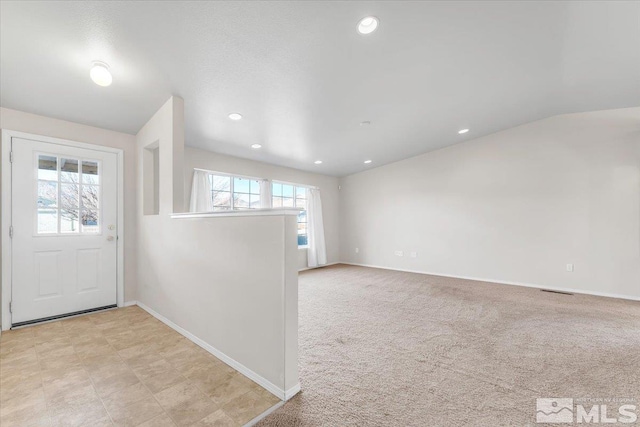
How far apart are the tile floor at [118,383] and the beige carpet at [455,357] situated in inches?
14.5

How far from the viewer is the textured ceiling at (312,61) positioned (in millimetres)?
1769

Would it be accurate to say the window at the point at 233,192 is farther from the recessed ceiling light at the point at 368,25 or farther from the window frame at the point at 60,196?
the recessed ceiling light at the point at 368,25

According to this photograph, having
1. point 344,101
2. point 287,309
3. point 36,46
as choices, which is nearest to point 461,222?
point 344,101

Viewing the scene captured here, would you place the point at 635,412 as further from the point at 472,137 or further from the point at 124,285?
the point at 124,285

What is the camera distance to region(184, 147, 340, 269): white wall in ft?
13.8

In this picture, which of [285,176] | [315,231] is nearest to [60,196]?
[285,176]

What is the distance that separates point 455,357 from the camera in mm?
2053

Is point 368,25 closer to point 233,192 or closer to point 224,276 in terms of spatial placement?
point 224,276

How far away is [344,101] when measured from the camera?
3041mm

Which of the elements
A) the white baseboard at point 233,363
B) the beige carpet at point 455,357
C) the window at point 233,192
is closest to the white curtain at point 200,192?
the window at point 233,192

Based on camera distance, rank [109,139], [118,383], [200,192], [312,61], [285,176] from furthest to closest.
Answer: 1. [285,176]
2. [200,192]
3. [109,139]
4. [312,61]
5. [118,383]

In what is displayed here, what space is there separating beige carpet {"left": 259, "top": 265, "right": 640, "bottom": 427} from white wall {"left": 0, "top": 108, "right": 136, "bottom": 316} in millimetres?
2480

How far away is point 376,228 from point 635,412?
190 inches

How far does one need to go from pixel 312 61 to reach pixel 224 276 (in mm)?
2075
